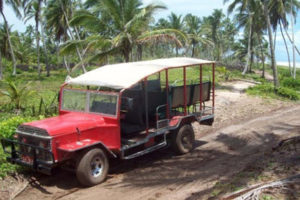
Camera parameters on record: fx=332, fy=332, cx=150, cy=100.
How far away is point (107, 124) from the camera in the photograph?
6926 millimetres

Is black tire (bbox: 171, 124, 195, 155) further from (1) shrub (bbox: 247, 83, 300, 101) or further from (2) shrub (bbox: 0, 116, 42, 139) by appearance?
(1) shrub (bbox: 247, 83, 300, 101)

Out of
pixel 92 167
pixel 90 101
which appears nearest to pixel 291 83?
pixel 90 101

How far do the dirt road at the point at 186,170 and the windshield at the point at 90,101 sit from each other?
144 centimetres

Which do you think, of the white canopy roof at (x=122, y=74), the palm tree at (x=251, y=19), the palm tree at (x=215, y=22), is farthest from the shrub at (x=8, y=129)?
the palm tree at (x=215, y=22)

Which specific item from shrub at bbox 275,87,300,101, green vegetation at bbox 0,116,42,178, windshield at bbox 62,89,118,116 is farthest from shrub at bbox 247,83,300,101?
green vegetation at bbox 0,116,42,178

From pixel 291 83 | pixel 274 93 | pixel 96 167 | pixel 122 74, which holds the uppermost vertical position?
pixel 122 74

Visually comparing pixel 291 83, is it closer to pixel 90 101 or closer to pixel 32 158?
pixel 90 101

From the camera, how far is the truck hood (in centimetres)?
626

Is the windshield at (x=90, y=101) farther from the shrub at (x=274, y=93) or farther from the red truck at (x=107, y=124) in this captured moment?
the shrub at (x=274, y=93)

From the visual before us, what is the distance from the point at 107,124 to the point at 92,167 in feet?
3.11

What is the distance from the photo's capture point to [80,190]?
6.40m

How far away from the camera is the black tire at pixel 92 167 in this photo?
20.5ft

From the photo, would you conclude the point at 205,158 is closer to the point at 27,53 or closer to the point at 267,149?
the point at 267,149

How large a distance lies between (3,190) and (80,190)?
4.76 feet
